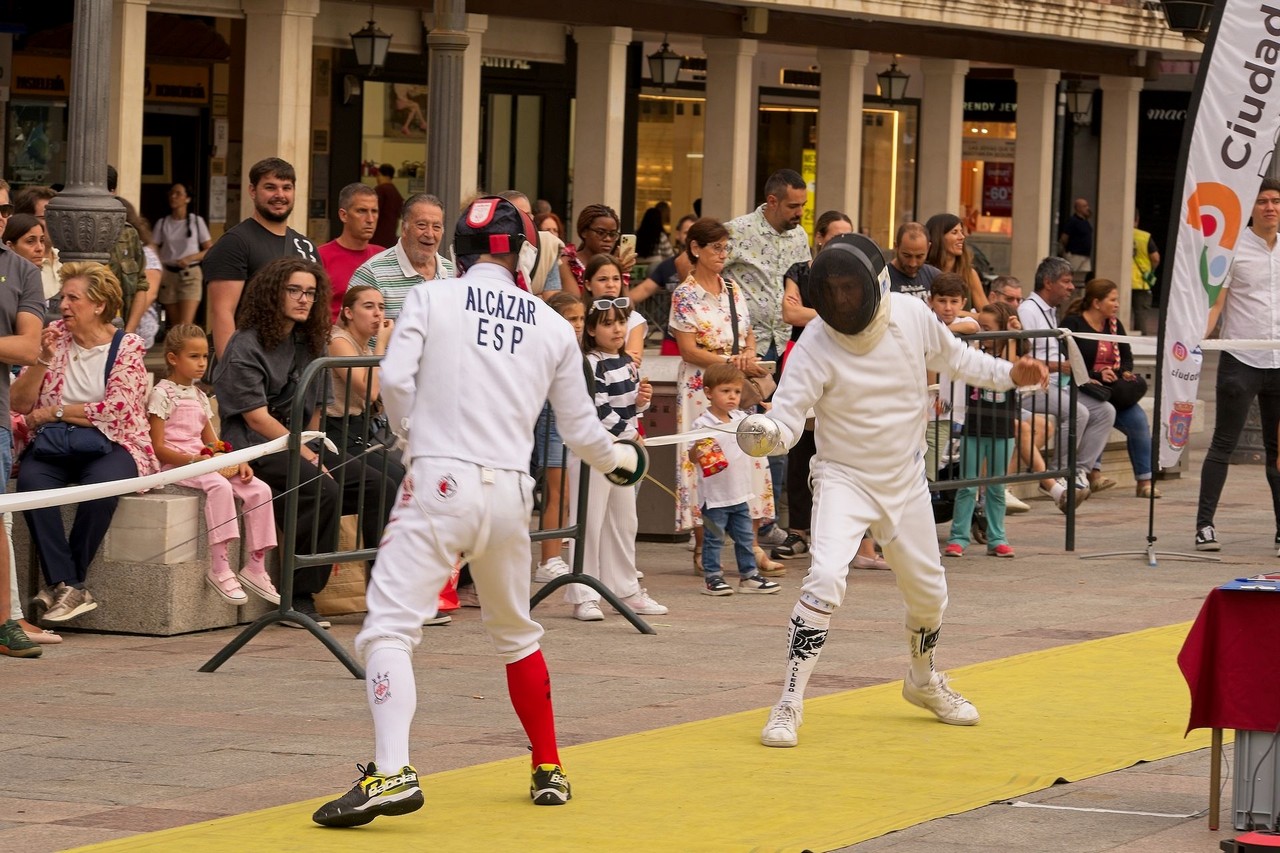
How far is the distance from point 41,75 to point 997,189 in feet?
59.7

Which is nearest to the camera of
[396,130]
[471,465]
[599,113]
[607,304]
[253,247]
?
[471,465]

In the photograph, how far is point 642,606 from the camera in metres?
10.4

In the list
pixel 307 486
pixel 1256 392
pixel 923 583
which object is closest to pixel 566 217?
pixel 1256 392

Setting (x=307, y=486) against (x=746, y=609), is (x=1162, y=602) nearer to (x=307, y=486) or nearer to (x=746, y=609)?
(x=746, y=609)

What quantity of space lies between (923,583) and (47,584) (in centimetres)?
407

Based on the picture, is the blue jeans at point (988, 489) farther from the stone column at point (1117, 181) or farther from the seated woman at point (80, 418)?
the stone column at point (1117, 181)

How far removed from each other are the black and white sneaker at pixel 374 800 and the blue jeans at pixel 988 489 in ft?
22.3

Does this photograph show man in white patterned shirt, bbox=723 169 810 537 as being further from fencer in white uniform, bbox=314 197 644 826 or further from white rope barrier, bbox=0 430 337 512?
fencer in white uniform, bbox=314 197 644 826

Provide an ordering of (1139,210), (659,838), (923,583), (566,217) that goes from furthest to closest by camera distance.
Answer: (1139,210)
(566,217)
(923,583)
(659,838)

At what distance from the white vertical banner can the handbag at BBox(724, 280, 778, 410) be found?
7.57ft

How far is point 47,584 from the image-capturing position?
31.6 ft

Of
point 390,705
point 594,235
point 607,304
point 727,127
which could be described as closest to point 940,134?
point 727,127

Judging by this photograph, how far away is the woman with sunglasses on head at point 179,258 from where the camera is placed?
20.2m

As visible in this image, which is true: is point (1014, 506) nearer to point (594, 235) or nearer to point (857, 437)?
point (594, 235)
